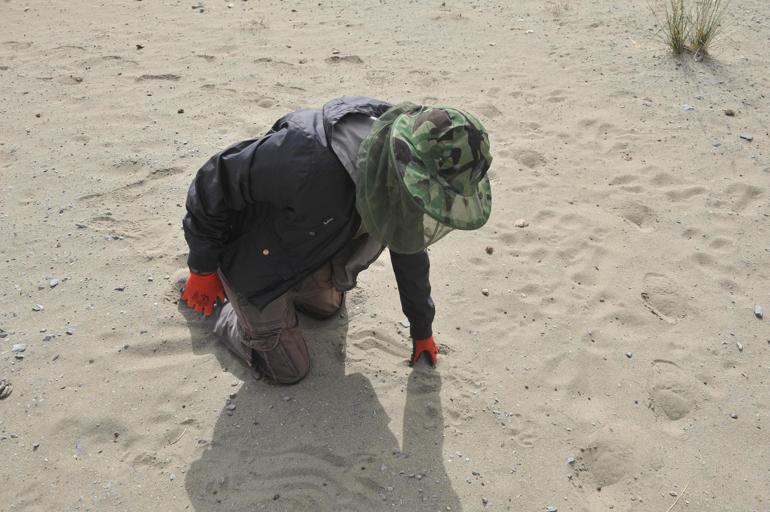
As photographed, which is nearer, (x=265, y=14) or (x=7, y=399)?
(x=7, y=399)

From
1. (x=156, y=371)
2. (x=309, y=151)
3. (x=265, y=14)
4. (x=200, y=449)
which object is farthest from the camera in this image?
(x=265, y=14)

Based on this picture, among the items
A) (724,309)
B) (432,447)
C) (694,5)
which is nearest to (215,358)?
(432,447)

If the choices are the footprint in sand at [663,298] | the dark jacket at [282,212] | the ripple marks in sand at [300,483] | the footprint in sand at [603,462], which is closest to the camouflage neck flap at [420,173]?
the dark jacket at [282,212]

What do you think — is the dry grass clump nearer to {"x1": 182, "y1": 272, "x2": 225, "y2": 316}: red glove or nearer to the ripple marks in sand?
{"x1": 182, "y1": 272, "x2": 225, "y2": 316}: red glove

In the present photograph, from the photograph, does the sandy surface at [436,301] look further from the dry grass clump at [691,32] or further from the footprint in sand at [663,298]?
the dry grass clump at [691,32]

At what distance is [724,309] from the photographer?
3.19m

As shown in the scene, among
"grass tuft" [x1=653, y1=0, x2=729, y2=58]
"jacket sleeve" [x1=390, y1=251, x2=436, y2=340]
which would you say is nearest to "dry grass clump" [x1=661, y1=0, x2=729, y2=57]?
"grass tuft" [x1=653, y1=0, x2=729, y2=58]

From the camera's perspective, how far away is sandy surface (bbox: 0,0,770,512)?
8.05ft

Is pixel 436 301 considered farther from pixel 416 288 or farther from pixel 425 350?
pixel 416 288

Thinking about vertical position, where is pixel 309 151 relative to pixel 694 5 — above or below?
above

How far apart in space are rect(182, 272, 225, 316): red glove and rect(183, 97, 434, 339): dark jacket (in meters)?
0.15

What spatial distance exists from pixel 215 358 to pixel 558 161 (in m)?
2.42

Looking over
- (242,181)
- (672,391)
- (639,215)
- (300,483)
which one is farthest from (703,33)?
(300,483)

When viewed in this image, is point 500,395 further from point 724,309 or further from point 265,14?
point 265,14
